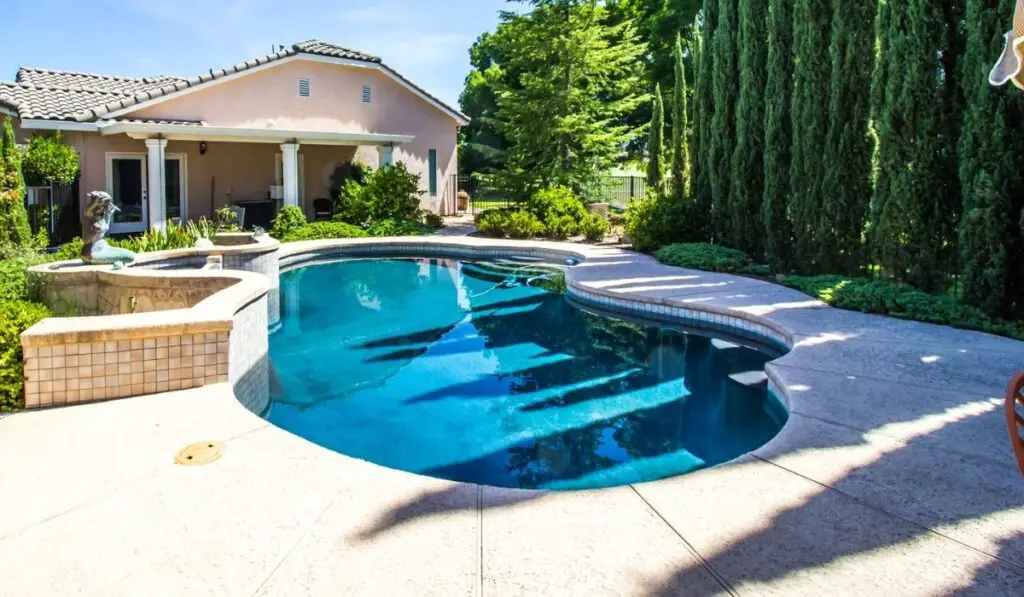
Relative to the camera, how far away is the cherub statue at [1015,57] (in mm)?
2885

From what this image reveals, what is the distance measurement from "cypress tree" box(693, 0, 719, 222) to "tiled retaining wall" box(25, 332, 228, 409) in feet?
37.6

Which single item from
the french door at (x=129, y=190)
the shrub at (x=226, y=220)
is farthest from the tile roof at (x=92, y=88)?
the shrub at (x=226, y=220)

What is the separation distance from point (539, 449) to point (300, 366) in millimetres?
3563

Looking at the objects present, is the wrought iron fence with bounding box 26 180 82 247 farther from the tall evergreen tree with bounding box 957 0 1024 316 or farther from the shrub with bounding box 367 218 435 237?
the tall evergreen tree with bounding box 957 0 1024 316

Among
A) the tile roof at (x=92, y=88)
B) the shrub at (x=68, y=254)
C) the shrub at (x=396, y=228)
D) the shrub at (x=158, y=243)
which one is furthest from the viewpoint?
the shrub at (x=396, y=228)

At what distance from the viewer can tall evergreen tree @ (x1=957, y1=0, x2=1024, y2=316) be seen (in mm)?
7488

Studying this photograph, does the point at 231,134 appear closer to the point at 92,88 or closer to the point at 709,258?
the point at 92,88

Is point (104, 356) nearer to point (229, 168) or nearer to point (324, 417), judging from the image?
point (324, 417)

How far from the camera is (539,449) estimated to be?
5.64 m

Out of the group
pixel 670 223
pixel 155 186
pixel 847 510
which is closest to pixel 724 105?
pixel 670 223

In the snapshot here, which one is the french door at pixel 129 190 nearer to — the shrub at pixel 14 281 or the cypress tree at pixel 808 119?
the shrub at pixel 14 281

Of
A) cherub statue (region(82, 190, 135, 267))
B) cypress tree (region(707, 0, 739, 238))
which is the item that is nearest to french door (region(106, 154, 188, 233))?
cherub statue (region(82, 190, 135, 267))

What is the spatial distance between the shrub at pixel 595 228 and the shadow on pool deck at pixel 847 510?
13302 millimetres

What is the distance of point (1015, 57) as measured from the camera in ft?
10.1
